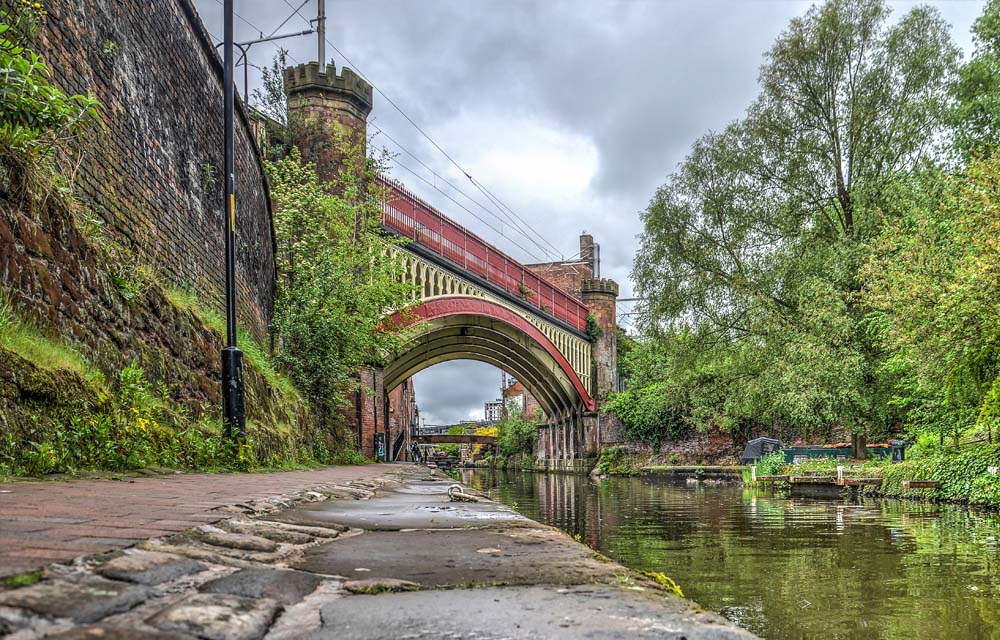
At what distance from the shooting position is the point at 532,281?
28.7 meters

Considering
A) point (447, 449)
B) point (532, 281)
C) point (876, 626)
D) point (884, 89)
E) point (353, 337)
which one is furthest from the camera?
point (447, 449)

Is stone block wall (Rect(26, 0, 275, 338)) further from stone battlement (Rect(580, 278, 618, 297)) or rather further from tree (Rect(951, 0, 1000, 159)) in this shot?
stone battlement (Rect(580, 278, 618, 297))

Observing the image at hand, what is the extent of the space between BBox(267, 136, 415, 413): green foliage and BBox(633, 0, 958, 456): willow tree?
311 inches

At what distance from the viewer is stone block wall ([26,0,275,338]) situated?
6781mm

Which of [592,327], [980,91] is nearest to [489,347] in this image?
[592,327]

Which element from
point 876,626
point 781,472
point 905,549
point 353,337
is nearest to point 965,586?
point 876,626

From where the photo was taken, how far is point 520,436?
50438 mm

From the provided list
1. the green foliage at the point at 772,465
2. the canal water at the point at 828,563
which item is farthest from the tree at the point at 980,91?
the canal water at the point at 828,563

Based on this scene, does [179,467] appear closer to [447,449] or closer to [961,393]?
[961,393]

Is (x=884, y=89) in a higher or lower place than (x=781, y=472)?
higher

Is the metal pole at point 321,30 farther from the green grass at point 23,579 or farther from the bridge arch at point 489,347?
the green grass at point 23,579

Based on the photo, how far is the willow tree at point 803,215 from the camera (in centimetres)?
1642

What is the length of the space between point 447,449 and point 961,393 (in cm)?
8199

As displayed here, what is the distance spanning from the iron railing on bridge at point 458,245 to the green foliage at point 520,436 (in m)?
19.0
